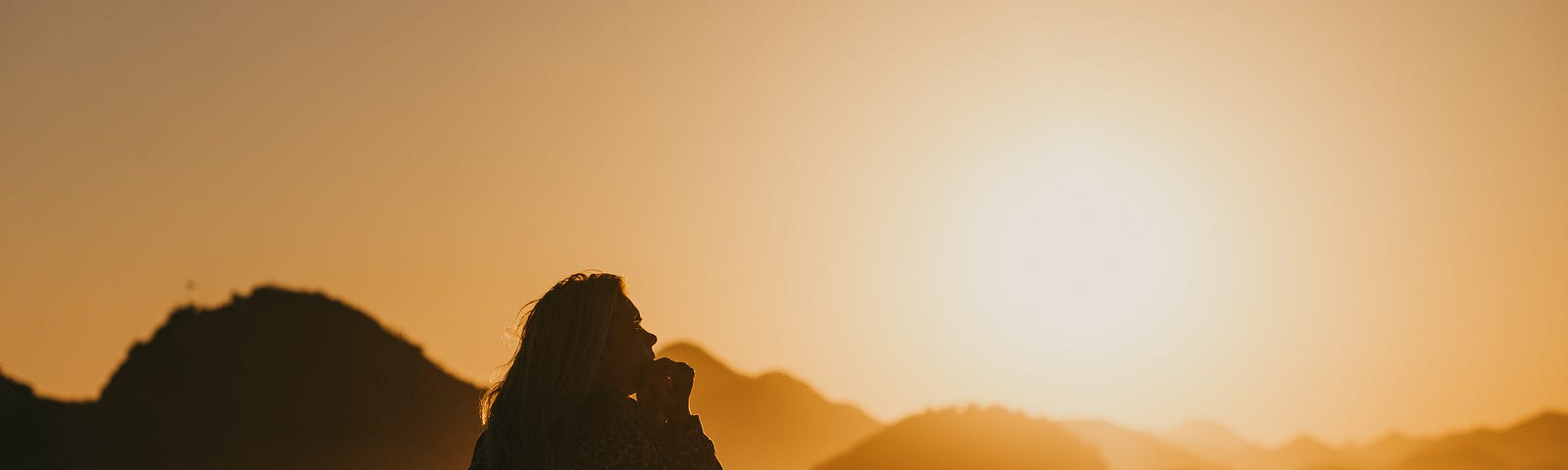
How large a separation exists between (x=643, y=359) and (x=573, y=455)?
737 mm

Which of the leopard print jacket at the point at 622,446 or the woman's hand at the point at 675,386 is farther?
the woman's hand at the point at 675,386

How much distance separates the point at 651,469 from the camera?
8336mm

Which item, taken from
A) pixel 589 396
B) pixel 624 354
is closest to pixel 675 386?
pixel 624 354

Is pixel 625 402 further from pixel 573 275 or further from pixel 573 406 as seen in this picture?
pixel 573 275

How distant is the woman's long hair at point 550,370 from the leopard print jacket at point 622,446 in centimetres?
11

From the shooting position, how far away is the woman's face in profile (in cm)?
863

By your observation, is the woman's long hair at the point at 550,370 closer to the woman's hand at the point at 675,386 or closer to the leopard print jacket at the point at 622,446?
the leopard print jacket at the point at 622,446

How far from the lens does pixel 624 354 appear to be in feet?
28.4

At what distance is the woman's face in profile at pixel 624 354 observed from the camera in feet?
28.3

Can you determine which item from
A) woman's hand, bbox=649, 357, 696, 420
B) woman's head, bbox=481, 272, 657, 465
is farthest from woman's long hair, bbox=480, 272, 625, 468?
woman's hand, bbox=649, 357, 696, 420

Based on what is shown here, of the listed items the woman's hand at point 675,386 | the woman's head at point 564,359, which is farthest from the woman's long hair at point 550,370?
the woman's hand at point 675,386

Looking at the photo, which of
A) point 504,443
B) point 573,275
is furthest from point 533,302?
point 504,443

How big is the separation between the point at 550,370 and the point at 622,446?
0.62 m

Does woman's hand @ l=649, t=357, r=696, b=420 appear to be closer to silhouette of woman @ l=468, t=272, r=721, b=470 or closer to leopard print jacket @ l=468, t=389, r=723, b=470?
silhouette of woman @ l=468, t=272, r=721, b=470
